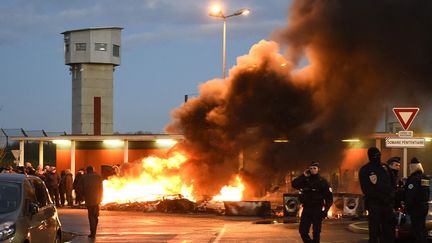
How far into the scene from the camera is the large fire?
30031mm

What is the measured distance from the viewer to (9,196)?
34.1 ft

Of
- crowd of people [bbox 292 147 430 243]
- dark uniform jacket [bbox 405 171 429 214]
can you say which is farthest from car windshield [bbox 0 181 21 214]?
dark uniform jacket [bbox 405 171 429 214]

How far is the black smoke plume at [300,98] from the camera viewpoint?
91.6 feet

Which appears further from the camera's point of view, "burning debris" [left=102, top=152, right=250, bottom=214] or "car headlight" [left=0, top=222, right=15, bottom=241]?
"burning debris" [left=102, top=152, right=250, bottom=214]

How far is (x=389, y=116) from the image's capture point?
3209cm

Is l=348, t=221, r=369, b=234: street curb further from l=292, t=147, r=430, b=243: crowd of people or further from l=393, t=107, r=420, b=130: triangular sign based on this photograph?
l=292, t=147, r=430, b=243: crowd of people

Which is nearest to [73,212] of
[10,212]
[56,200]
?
[56,200]

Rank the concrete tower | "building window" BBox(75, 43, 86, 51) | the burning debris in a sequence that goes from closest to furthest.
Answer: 1. the burning debris
2. the concrete tower
3. "building window" BBox(75, 43, 86, 51)

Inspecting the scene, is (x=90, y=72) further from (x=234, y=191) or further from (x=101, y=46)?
(x=234, y=191)

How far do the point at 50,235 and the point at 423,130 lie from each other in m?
24.4

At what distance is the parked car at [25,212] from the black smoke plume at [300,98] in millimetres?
18583

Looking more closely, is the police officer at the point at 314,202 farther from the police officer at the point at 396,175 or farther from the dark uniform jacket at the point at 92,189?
the dark uniform jacket at the point at 92,189

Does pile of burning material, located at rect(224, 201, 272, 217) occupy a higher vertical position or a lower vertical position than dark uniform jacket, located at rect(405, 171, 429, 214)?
lower

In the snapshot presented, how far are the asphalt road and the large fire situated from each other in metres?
6.02
